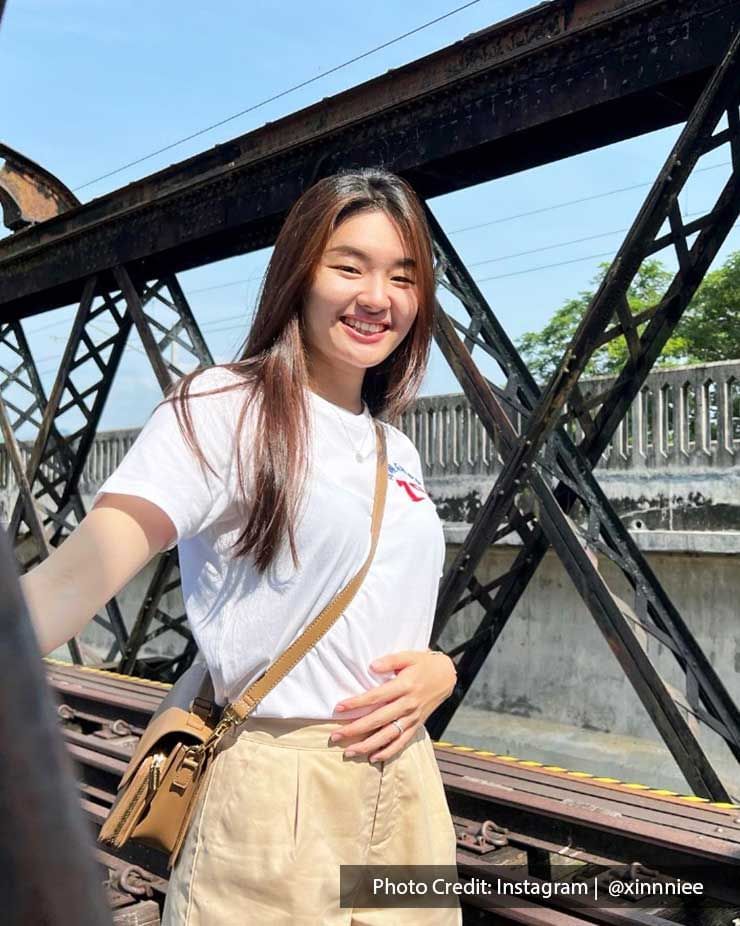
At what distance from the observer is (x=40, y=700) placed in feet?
1.18

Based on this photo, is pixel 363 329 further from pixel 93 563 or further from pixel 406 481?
pixel 93 563

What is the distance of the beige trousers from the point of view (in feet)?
4.97

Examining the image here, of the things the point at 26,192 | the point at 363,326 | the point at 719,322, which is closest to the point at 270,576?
the point at 363,326

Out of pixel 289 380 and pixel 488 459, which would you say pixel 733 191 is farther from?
pixel 488 459

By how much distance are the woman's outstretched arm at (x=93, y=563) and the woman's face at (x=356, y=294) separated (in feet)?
1.60

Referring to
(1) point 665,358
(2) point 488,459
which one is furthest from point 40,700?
(1) point 665,358

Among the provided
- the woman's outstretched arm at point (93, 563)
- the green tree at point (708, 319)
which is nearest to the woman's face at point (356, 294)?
the woman's outstretched arm at point (93, 563)

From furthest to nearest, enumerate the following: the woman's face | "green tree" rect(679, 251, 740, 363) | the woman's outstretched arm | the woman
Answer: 1. "green tree" rect(679, 251, 740, 363)
2. the woman's face
3. the woman
4. the woman's outstretched arm

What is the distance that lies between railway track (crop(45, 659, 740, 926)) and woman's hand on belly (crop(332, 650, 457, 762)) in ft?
4.84

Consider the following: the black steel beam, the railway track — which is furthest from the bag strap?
the black steel beam

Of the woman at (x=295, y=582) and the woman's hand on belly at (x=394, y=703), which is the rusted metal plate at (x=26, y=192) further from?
the woman's hand on belly at (x=394, y=703)

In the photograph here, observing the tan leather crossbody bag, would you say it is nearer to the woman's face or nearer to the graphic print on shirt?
the graphic print on shirt

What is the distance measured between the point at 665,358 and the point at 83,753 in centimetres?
2262

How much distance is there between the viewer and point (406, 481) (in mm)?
1799
